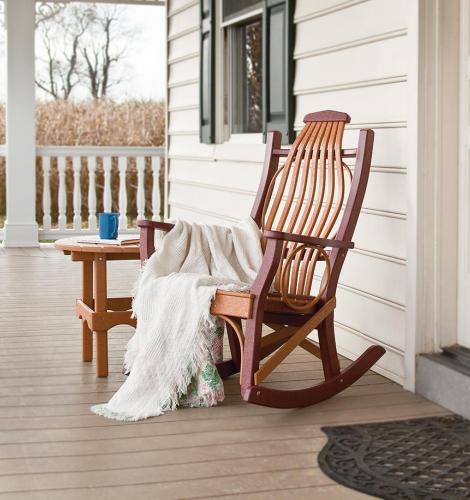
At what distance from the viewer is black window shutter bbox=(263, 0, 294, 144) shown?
5035 millimetres

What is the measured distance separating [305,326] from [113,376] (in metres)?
0.90

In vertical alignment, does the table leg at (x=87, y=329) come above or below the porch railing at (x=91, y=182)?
below

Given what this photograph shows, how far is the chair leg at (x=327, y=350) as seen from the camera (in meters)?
3.82

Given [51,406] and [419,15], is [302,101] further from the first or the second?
[51,406]

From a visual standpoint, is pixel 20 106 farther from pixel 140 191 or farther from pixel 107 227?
pixel 107 227

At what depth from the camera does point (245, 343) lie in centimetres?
351

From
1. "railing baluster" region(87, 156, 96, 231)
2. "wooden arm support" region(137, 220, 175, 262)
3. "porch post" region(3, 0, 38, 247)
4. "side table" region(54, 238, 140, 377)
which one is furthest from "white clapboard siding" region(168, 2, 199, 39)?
"wooden arm support" region(137, 220, 175, 262)

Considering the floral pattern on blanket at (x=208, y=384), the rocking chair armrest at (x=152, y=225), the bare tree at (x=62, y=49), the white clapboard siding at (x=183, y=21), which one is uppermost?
the bare tree at (x=62, y=49)

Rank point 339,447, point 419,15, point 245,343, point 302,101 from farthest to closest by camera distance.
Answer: point 302,101
point 419,15
point 245,343
point 339,447

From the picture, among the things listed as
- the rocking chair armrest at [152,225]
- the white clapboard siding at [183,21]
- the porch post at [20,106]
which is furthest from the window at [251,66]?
the porch post at [20,106]

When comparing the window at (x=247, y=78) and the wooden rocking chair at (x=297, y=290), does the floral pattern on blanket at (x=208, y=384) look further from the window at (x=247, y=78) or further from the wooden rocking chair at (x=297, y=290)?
the window at (x=247, y=78)

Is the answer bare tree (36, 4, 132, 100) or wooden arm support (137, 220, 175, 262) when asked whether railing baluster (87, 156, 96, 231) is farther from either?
wooden arm support (137, 220, 175, 262)

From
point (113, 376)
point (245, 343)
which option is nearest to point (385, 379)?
point (245, 343)

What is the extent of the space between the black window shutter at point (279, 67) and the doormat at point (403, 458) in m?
2.04
